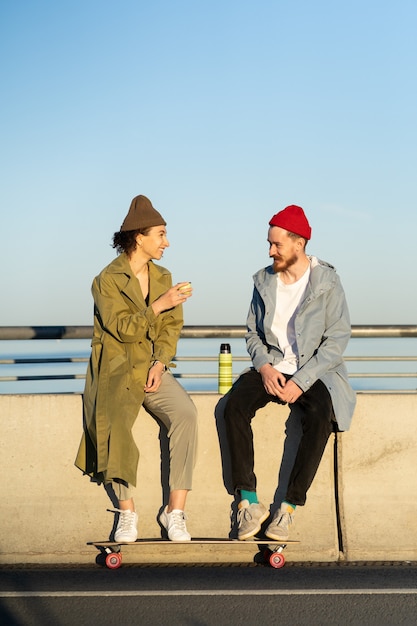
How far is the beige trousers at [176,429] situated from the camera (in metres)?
6.53

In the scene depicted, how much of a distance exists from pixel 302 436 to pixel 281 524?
60cm

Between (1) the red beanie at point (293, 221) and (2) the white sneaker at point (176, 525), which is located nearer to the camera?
(2) the white sneaker at point (176, 525)

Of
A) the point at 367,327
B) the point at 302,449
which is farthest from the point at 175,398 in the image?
the point at 367,327

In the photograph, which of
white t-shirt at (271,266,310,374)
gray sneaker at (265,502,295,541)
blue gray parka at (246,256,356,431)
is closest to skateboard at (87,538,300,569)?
gray sneaker at (265,502,295,541)

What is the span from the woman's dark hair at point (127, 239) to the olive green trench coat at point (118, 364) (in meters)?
0.09

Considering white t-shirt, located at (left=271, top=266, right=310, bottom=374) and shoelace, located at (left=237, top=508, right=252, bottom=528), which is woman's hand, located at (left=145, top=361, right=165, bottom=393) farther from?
shoelace, located at (left=237, top=508, right=252, bottom=528)

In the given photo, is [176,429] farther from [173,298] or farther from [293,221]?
[293,221]

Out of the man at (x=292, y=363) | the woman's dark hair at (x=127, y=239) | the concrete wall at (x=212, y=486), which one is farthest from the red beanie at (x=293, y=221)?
the concrete wall at (x=212, y=486)

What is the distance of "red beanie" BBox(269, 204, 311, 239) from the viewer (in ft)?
22.1

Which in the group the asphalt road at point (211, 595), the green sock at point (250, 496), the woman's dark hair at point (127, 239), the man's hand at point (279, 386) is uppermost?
the woman's dark hair at point (127, 239)

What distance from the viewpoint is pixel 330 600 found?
5.43 metres

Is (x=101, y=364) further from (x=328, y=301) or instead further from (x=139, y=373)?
(x=328, y=301)

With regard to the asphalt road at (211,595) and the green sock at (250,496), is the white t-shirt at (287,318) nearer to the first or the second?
the green sock at (250,496)

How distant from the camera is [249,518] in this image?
6387 mm
